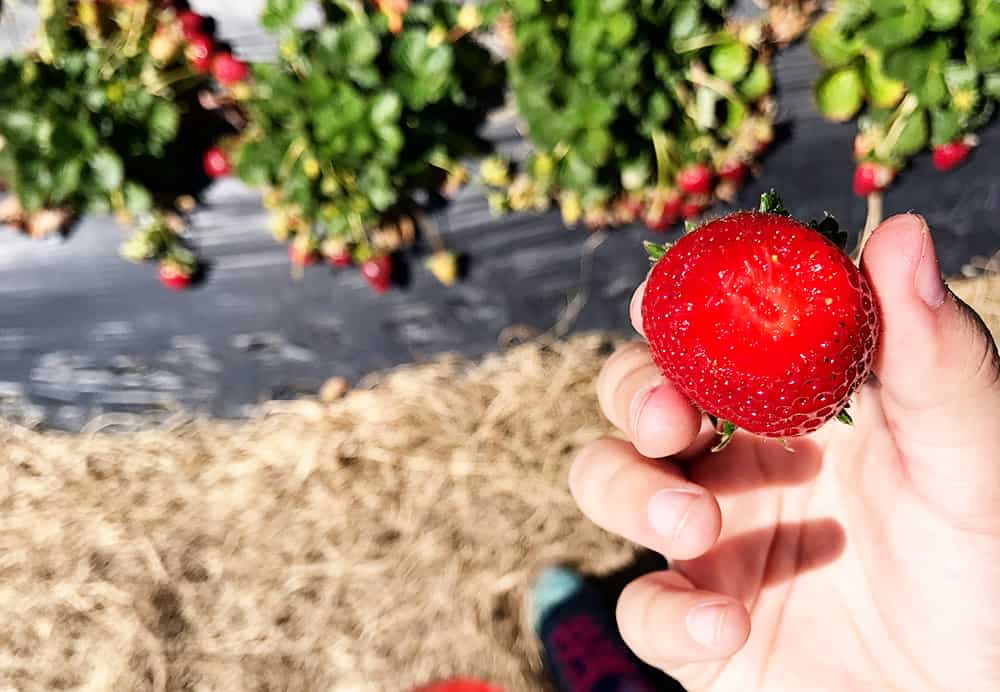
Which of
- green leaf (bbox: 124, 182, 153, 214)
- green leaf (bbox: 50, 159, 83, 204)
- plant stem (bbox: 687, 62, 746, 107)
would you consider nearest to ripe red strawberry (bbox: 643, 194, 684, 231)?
plant stem (bbox: 687, 62, 746, 107)

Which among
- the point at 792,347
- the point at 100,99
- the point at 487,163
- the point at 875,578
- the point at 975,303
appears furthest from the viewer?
the point at 975,303

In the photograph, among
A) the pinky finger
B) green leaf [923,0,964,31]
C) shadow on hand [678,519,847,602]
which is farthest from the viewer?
green leaf [923,0,964,31]

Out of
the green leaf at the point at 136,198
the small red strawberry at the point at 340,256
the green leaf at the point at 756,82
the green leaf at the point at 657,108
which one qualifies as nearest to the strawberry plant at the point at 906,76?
the green leaf at the point at 756,82

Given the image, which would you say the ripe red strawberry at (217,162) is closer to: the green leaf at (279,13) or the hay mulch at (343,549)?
the green leaf at (279,13)

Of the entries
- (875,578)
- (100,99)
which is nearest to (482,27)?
(100,99)

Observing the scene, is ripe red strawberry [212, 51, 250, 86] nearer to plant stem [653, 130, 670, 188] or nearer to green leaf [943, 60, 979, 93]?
plant stem [653, 130, 670, 188]

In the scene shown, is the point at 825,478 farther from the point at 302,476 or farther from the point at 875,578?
the point at 302,476
